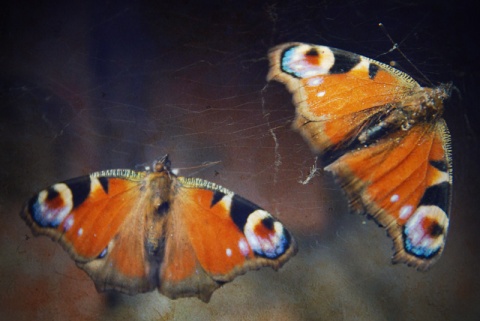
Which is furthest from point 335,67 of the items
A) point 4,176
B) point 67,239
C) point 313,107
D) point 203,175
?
point 4,176

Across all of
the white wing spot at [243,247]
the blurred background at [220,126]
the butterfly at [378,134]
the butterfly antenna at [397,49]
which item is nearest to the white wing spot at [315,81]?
the butterfly at [378,134]

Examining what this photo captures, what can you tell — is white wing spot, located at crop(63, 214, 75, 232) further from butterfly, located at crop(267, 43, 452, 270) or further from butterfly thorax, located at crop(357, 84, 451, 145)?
butterfly thorax, located at crop(357, 84, 451, 145)

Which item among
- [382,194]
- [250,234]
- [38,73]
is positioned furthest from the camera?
[38,73]

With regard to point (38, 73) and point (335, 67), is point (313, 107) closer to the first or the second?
point (335, 67)

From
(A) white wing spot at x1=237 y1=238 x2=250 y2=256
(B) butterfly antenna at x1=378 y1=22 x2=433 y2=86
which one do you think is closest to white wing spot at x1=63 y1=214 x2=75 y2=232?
(A) white wing spot at x1=237 y1=238 x2=250 y2=256

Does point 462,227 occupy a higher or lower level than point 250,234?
lower

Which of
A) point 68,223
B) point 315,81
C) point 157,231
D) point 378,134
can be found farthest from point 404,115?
point 68,223
